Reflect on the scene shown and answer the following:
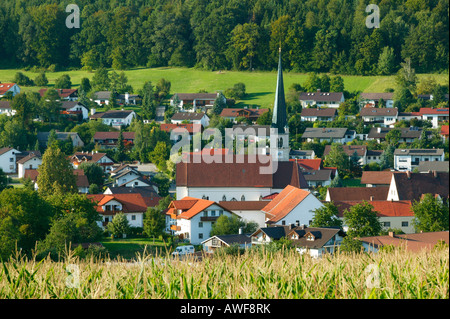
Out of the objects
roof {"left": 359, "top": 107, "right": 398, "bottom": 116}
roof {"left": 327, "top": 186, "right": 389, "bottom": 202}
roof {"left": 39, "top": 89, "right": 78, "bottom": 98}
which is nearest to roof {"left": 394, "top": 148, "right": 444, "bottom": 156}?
roof {"left": 359, "top": 107, "right": 398, "bottom": 116}

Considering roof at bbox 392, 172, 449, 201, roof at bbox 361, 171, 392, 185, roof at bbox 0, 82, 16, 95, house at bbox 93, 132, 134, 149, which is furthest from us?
roof at bbox 0, 82, 16, 95

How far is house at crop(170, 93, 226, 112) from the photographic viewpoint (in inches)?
2115

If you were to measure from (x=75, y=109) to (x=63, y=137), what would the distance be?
7.54 metres

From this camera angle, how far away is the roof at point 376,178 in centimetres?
3325

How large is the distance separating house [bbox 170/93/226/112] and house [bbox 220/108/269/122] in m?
3.61

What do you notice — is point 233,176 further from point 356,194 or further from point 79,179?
point 79,179

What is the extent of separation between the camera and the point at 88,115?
51.8m

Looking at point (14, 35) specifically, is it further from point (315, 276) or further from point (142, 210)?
point (315, 276)

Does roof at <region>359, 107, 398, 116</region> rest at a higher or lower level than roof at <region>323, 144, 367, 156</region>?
higher

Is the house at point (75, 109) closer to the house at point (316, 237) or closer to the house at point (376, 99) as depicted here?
the house at point (376, 99)

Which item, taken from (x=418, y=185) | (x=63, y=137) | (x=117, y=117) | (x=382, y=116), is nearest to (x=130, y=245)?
(x=418, y=185)

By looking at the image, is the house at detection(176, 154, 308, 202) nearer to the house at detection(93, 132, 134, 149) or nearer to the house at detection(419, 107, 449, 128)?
the house at detection(93, 132, 134, 149)

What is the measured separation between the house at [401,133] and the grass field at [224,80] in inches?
395

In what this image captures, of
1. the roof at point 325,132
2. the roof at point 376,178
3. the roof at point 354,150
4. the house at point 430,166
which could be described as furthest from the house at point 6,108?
the house at point 430,166
